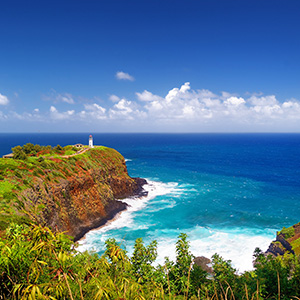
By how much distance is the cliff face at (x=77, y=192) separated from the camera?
3697 centimetres

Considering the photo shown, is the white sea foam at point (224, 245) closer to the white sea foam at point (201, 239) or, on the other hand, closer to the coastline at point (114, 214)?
the white sea foam at point (201, 239)

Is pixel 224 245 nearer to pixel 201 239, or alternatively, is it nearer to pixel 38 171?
pixel 201 239

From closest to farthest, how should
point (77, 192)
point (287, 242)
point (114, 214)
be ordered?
1. point (287, 242)
2. point (77, 192)
3. point (114, 214)

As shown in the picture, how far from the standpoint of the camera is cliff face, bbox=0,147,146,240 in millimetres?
36969

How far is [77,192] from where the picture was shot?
46906mm

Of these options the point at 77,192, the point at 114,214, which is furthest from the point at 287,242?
the point at 77,192

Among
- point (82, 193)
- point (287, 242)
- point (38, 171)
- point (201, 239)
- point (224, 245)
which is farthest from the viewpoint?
point (82, 193)

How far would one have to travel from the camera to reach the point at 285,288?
13.5 meters

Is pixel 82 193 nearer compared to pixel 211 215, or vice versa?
pixel 82 193

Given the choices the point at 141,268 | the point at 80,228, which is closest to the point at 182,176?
the point at 80,228

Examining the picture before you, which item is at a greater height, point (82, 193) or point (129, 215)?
point (82, 193)

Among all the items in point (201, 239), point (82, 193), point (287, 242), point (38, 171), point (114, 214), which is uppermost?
point (38, 171)

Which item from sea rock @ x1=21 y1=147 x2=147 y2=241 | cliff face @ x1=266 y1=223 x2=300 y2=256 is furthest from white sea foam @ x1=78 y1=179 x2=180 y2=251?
cliff face @ x1=266 y1=223 x2=300 y2=256

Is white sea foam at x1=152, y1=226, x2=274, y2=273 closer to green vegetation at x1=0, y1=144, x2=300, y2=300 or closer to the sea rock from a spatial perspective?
green vegetation at x1=0, y1=144, x2=300, y2=300
